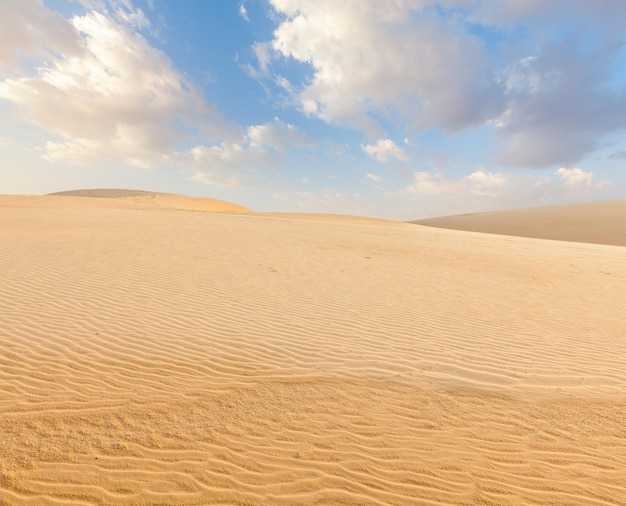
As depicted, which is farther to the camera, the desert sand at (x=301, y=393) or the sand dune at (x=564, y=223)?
the sand dune at (x=564, y=223)

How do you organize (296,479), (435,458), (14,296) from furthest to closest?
(14,296), (435,458), (296,479)

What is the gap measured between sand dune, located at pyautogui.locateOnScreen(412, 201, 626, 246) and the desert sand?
3498 cm

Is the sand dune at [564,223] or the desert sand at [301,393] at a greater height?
the sand dune at [564,223]

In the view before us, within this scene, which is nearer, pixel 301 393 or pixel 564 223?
pixel 301 393

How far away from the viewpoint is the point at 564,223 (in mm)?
43281

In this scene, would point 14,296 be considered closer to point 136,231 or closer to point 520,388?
point 520,388

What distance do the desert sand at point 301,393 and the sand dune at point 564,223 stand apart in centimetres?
3498

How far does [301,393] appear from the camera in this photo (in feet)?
13.4

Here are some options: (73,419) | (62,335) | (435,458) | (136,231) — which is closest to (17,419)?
(73,419)

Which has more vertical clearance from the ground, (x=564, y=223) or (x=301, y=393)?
(x=564, y=223)

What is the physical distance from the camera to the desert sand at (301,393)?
113 inches

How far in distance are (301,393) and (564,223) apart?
50.0m

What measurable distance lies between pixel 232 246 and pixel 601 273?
1390cm

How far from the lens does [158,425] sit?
3477mm
